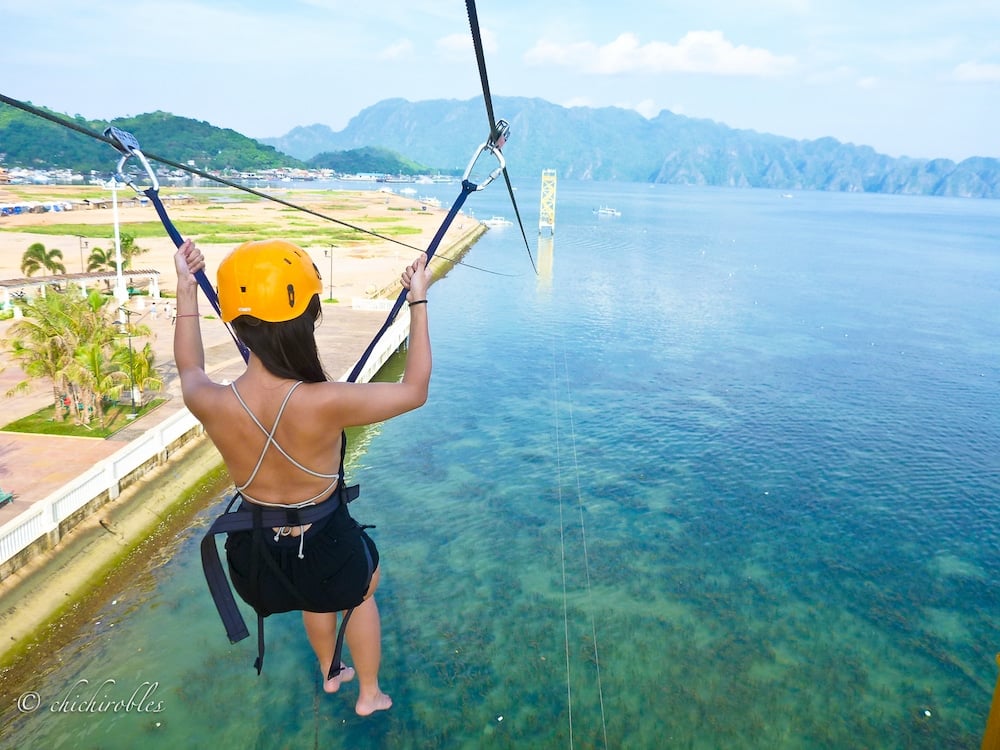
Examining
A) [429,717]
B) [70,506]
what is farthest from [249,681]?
[70,506]

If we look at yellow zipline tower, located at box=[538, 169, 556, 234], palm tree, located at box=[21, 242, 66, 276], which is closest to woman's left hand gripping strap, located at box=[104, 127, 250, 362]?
palm tree, located at box=[21, 242, 66, 276]

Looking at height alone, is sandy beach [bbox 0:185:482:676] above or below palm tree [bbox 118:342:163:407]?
below

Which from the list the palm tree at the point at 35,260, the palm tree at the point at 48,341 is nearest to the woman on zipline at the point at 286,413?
the palm tree at the point at 48,341

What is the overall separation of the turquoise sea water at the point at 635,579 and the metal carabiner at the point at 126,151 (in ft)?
23.9

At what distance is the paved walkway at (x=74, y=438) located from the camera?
13336 mm

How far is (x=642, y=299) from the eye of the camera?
46719 mm

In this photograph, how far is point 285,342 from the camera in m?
2.90

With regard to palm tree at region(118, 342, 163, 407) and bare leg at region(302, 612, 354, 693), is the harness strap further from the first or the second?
palm tree at region(118, 342, 163, 407)

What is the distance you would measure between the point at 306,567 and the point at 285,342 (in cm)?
114

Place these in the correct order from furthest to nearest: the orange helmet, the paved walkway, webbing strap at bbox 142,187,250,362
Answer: the paved walkway < webbing strap at bbox 142,187,250,362 < the orange helmet

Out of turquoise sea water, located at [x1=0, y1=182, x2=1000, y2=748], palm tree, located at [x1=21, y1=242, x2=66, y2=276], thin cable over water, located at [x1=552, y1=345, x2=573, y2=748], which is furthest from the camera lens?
palm tree, located at [x1=21, y1=242, x2=66, y2=276]

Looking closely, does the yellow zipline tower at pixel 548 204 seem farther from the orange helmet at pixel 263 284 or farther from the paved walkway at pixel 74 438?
the orange helmet at pixel 263 284

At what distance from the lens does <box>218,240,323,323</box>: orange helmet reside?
280 centimetres

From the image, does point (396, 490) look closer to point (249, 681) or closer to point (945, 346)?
point (249, 681)
